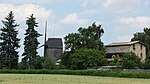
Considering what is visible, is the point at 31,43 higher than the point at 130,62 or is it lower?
higher

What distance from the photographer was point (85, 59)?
3602 inches

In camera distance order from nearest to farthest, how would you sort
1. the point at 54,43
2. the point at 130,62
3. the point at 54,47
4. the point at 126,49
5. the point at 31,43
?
the point at 130,62, the point at 31,43, the point at 126,49, the point at 54,47, the point at 54,43

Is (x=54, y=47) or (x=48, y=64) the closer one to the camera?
(x=48, y=64)

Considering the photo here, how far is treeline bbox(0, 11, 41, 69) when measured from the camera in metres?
87.5

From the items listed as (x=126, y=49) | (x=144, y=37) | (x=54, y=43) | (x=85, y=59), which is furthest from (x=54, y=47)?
(x=85, y=59)

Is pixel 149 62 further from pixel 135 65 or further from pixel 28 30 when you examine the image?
pixel 28 30

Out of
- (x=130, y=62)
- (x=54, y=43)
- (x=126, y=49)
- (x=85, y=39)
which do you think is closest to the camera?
(x=130, y=62)

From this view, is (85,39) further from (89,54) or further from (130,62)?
(130,62)

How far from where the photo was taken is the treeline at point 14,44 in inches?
3445

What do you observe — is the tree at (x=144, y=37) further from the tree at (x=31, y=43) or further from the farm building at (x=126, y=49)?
the tree at (x=31, y=43)

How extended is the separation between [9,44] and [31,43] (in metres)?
4.92

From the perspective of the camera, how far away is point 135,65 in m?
85.1

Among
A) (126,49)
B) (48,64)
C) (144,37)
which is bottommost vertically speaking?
(48,64)

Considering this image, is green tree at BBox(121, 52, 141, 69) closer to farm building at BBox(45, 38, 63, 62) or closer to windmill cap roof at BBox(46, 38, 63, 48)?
farm building at BBox(45, 38, 63, 62)
